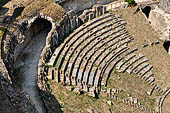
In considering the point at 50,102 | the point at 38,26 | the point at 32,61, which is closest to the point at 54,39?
the point at 32,61

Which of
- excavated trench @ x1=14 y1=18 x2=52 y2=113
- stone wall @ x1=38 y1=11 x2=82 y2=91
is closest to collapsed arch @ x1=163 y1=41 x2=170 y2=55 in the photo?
stone wall @ x1=38 y1=11 x2=82 y2=91

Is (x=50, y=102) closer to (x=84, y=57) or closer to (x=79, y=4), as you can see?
(x=84, y=57)

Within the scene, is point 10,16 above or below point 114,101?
above

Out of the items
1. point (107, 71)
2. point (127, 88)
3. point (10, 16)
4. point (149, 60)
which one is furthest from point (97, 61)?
point (10, 16)

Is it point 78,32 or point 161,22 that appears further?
point 161,22

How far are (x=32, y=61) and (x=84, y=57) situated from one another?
4.67 meters

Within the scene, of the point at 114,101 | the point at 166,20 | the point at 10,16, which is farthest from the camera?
the point at 166,20

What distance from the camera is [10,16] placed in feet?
88.9

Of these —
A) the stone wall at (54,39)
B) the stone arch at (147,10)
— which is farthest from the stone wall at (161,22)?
the stone wall at (54,39)

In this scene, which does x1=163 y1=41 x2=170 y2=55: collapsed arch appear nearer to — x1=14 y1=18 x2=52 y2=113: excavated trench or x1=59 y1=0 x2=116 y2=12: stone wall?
x1=59 y1=0 x2=116 y2=12: stone wall

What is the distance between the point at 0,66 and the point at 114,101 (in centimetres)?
982

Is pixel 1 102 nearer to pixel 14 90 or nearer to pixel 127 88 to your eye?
pixel 14 90

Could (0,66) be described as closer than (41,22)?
Yes

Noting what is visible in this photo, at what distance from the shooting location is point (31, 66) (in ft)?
85.1
